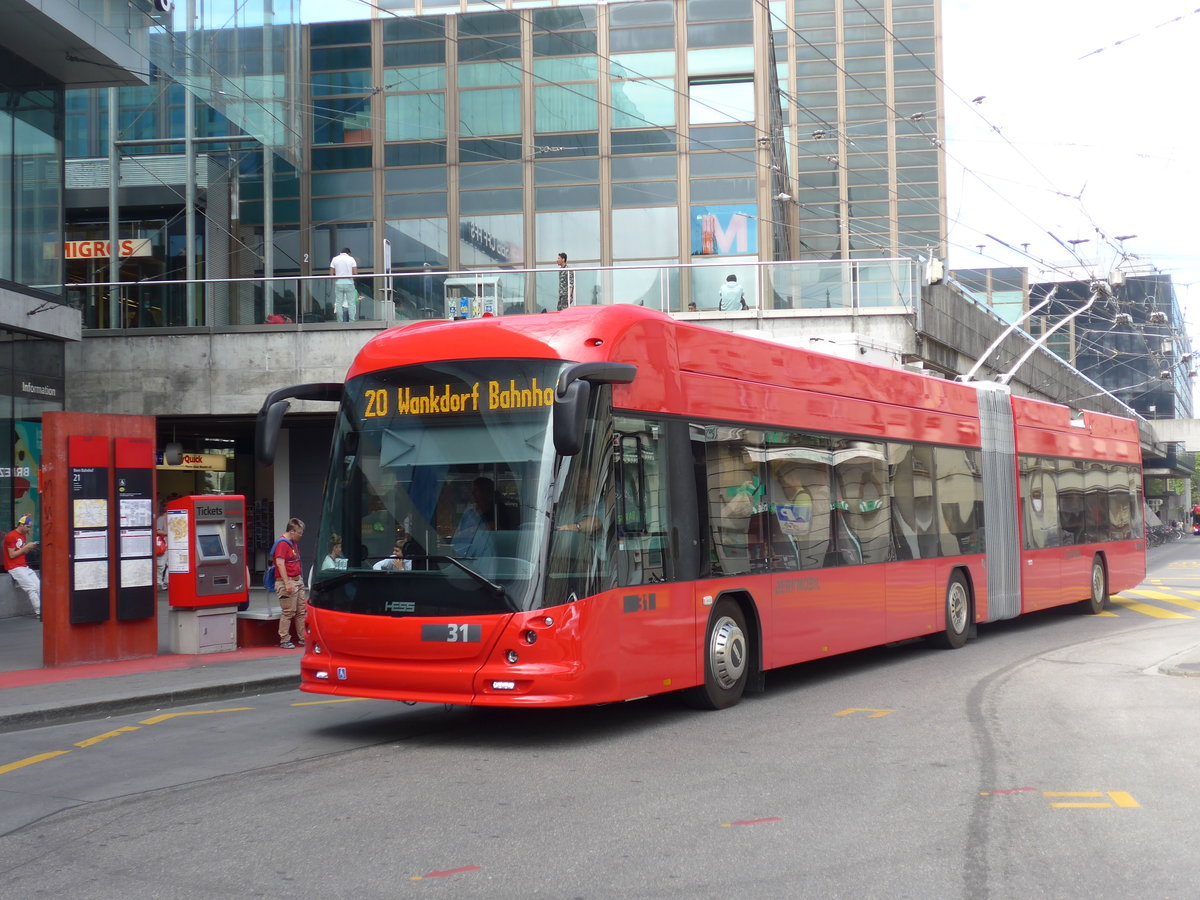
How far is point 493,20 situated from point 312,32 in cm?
481

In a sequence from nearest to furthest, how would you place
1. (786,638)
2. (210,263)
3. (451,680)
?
(451,680) < (786,638) < (210,263)

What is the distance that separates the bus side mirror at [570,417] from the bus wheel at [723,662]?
285 centimetres

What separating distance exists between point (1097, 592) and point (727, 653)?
1222cm

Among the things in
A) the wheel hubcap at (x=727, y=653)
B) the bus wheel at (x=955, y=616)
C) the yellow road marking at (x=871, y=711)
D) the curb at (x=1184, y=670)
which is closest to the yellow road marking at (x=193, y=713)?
the wheel hubcap at (x=727, y=653)

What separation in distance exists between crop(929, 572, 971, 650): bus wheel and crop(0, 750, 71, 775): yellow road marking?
32.2ft

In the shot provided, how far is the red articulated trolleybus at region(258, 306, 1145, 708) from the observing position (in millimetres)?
8625

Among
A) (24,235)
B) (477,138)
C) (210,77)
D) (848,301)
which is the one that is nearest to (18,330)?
(24,235)

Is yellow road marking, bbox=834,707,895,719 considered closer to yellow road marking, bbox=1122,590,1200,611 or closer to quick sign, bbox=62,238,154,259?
yellow road marking, bbox=1122,590,1200,611

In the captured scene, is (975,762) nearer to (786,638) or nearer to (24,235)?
(786,638)

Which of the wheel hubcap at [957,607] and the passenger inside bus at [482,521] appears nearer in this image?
the passenger inside bus at [482,521]

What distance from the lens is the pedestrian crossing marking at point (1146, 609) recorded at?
20.6 m

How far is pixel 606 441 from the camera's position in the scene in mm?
9078

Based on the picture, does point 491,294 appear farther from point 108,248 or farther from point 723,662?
point 723,662

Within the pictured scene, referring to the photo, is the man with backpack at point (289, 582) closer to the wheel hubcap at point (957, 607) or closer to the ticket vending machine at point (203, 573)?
the ticket vending machine at point (203, 573)
